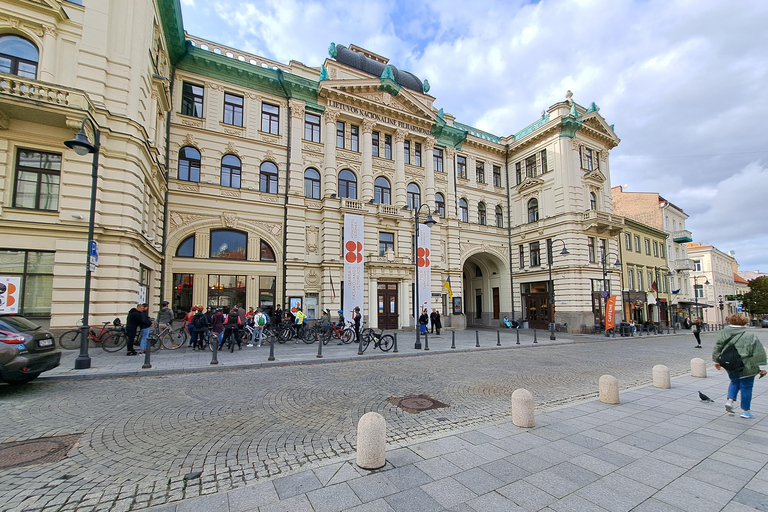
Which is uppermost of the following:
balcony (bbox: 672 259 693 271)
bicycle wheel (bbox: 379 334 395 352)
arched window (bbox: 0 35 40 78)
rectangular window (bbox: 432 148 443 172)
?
rectangular window (bbox: 432 148 443 172)

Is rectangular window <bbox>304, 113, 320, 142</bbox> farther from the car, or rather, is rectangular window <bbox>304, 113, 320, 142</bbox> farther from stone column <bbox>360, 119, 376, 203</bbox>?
the car

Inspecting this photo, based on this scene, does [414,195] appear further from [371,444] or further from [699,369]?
[371,444]

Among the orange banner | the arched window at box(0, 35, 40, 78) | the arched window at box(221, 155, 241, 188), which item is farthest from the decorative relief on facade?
the orange banner

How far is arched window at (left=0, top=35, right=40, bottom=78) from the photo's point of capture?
13086 mm

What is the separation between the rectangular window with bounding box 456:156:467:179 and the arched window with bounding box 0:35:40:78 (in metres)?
28.1

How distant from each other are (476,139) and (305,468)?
33.8 m

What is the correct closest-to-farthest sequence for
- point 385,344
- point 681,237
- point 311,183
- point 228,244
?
point 385,344
point 228,244
point 311,183
point 681,237

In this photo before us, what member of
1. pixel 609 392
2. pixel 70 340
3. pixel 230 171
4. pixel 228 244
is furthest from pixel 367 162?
pixel 609 392

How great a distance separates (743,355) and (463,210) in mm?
27304

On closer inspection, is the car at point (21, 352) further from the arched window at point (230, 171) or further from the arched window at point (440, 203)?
the arched window at point (440, 203)

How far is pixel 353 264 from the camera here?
23953 millimetres

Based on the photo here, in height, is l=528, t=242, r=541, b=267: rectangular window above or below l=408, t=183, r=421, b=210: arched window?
below

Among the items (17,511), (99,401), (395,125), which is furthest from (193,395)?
(395,125)

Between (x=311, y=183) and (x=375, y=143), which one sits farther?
(x=375, y=143)
